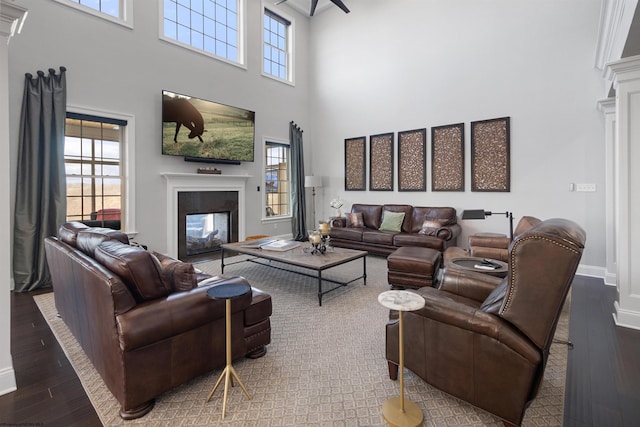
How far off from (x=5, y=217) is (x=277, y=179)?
5604mm

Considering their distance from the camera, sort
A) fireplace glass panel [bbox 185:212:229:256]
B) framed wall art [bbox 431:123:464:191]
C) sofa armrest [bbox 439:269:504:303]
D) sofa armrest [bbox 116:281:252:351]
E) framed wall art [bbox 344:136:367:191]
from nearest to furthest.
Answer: sofa armrest [bbox 116:281:252:351] < sofa armrest [bbox 439:269:504:303] < framed wall art [bbox 431:123:464:191] < fireplace glass panel [bbox 185:212:229:256] < framed wall art [bbox 344:136:367:191]

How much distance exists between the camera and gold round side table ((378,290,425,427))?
157 centimetres

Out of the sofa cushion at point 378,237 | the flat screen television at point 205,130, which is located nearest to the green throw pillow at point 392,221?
the sofa cushion at point 378,237

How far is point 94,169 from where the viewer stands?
466 centimetres

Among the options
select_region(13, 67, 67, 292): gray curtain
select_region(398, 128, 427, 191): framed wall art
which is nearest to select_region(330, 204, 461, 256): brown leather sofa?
select_region(398, 128, 427, 191): framed wall art

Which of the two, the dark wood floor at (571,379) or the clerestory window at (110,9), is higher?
the clerestory window at (110,9)

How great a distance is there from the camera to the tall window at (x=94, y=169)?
444 centimetres

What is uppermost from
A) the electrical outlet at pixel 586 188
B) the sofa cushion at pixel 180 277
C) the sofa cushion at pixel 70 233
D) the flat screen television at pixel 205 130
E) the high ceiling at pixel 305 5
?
the high ceiling at pixel 305 5

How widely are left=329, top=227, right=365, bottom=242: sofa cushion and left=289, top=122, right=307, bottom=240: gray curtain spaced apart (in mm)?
1333

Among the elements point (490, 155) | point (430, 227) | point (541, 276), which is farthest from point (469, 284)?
point (490, 155)

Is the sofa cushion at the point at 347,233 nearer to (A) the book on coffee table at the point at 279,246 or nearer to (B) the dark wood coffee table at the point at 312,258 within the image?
(B) the dark wood coffee table at the point at 312,258

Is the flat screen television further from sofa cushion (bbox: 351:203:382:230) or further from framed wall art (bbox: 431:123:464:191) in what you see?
framed wall art (bbox: 431:123:464:191)

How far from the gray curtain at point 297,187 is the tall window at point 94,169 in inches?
137

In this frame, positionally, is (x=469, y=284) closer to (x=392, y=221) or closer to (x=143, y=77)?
(x=392, y=221)
